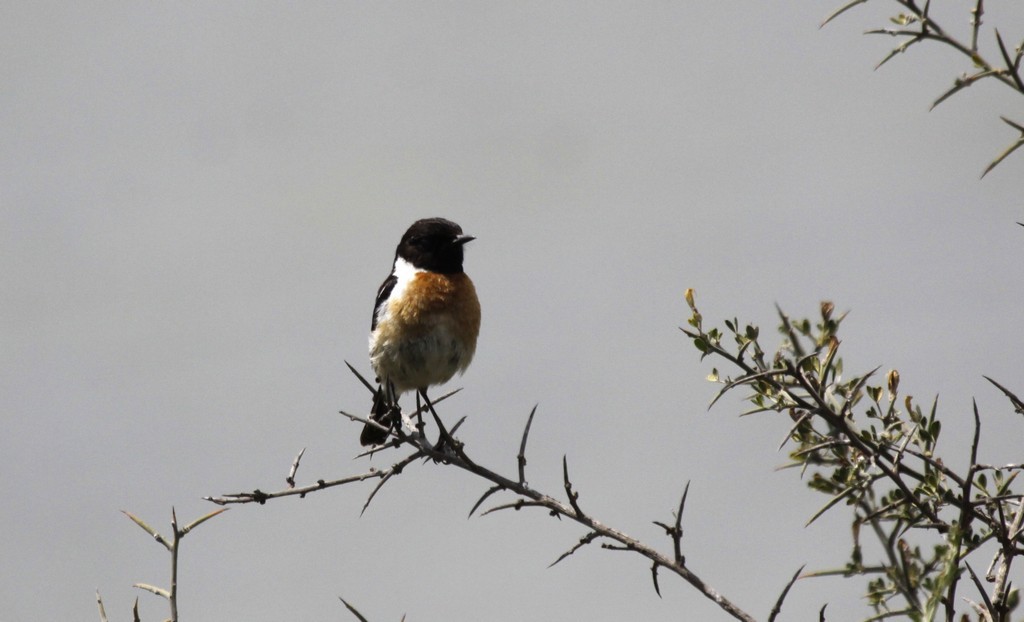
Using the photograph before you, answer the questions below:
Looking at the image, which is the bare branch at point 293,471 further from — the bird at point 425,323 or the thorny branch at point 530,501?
the bird at point 425,323

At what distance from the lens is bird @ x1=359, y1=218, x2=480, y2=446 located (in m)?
6.13

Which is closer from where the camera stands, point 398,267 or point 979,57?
point 979,57

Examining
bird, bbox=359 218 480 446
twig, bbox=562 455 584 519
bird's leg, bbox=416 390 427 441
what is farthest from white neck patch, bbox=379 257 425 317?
twig, bbox=562 455 584 519

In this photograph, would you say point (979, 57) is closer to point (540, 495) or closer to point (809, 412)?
point (809, 412)

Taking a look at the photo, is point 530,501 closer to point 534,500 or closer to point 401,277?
point 534,500

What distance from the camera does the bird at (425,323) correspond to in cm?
613

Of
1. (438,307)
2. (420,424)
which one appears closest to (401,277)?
(438,307)

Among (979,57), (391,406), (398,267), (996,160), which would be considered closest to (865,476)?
(996,160)

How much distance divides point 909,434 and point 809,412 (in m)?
0.20

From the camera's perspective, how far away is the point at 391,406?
3.82m

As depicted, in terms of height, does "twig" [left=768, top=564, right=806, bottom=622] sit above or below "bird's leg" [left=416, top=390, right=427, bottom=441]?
below

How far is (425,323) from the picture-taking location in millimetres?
6125

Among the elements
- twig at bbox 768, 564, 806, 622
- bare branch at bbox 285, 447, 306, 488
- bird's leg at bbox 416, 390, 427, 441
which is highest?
bird's leg at bbox 416, 390, 427, 441

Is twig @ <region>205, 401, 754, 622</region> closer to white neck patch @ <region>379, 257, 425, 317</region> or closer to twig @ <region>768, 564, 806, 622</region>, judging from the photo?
twig @ <region>768, 564, 806, 622</region>
